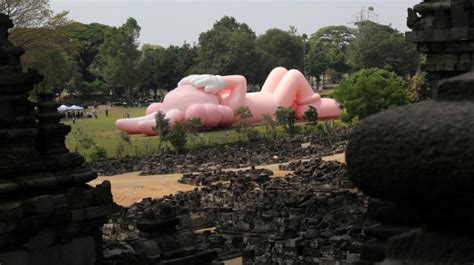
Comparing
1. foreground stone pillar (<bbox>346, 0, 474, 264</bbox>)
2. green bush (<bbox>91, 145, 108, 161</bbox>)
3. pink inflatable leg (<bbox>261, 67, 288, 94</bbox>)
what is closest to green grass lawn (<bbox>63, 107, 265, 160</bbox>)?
green bush (<bbox>91, 145, 108, 161</bbox>)

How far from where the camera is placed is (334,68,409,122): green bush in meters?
53.7

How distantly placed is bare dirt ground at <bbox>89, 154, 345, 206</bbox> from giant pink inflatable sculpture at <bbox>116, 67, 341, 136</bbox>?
46.3 feet

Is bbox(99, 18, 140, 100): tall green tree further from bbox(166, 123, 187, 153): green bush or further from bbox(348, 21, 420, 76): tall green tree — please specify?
bbox(166, 123, 187, 153): green bush

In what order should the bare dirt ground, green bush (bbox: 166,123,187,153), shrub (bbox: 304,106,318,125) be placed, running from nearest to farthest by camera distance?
the bare dirt ground → green bush (bbox: 166,123,187,153) → shrub (bbox: 304,106,318,125)

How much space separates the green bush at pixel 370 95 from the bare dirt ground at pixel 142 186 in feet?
49.6

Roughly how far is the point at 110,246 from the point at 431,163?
832 centimetres

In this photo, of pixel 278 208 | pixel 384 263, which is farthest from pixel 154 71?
pixel 384 263

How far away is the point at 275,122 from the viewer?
57.0m

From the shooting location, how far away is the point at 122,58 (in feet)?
261

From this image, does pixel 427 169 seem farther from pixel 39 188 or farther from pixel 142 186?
pixel 142 186

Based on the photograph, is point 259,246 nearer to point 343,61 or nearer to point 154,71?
point 154,71

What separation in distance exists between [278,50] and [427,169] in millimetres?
85252

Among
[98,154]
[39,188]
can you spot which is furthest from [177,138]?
[39,188]

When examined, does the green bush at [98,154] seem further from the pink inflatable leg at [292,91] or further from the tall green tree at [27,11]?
the pink inflatable leg at [292,91]
